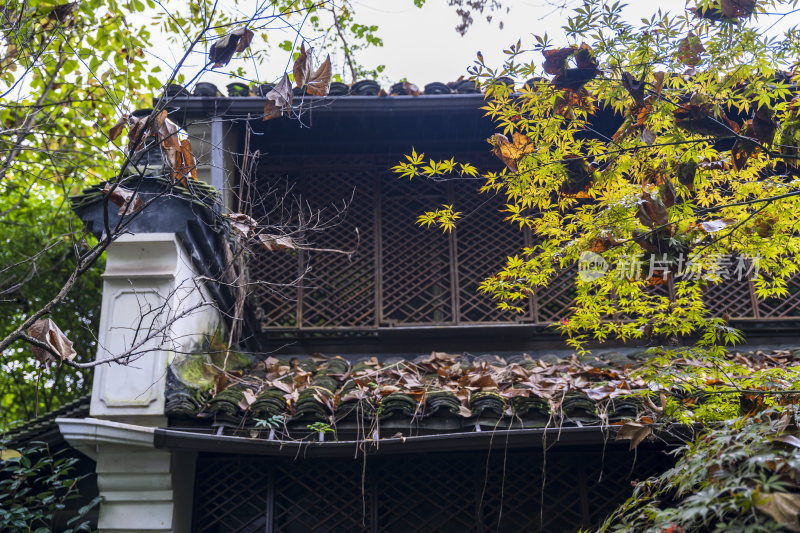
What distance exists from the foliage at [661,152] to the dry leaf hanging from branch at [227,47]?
1.34 metres

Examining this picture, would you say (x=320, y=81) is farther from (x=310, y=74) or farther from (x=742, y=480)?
(x=742, y=480)

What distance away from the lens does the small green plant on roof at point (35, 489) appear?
5.31 meters

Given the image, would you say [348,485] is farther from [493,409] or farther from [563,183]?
[563,183]

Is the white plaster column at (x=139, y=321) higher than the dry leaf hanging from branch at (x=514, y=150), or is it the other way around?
the dry leaf hanging from branch at (x=514, y=150)

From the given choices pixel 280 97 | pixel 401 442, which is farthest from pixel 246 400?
pixel 280 97

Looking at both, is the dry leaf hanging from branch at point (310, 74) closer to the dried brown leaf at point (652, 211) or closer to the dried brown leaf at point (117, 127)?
the dried brown leaf at point (117, 127)

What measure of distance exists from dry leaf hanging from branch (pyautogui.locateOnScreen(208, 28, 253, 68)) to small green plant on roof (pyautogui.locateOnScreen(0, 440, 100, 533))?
3139 millimetres

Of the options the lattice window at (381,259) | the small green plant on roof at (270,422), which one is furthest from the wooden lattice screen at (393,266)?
the small green plant on roof at (270,422)

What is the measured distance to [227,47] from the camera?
4004 millimetres

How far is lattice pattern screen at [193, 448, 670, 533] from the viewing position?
17.8 feet

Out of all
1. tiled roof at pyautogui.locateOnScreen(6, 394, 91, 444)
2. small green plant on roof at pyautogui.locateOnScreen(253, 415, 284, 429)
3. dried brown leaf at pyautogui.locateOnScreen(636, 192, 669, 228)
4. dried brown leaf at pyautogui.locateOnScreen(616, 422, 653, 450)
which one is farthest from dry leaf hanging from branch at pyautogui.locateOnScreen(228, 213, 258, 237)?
dried brown leaf at pyautogui.locateOnScreen(616, 422, 653, 450)

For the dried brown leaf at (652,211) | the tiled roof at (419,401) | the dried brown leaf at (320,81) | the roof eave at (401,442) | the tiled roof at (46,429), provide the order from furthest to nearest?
the tiled roof at (46,429) < the tiled roof at (419,401) < the roof eave at (401,442) < the dried brown leaf at (320,81) < the dried brown leaf at (652,211)

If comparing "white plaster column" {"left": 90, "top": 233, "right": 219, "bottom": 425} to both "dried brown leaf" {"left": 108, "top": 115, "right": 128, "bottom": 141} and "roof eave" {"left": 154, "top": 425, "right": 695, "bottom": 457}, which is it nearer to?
"roof eave" {"left": 154, "top": 425, "right": 695, "bottom": 457}

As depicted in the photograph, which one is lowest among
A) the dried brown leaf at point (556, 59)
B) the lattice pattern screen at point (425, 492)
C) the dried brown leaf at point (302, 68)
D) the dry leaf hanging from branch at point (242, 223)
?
the lattice pattern screen at point (425, 492)
